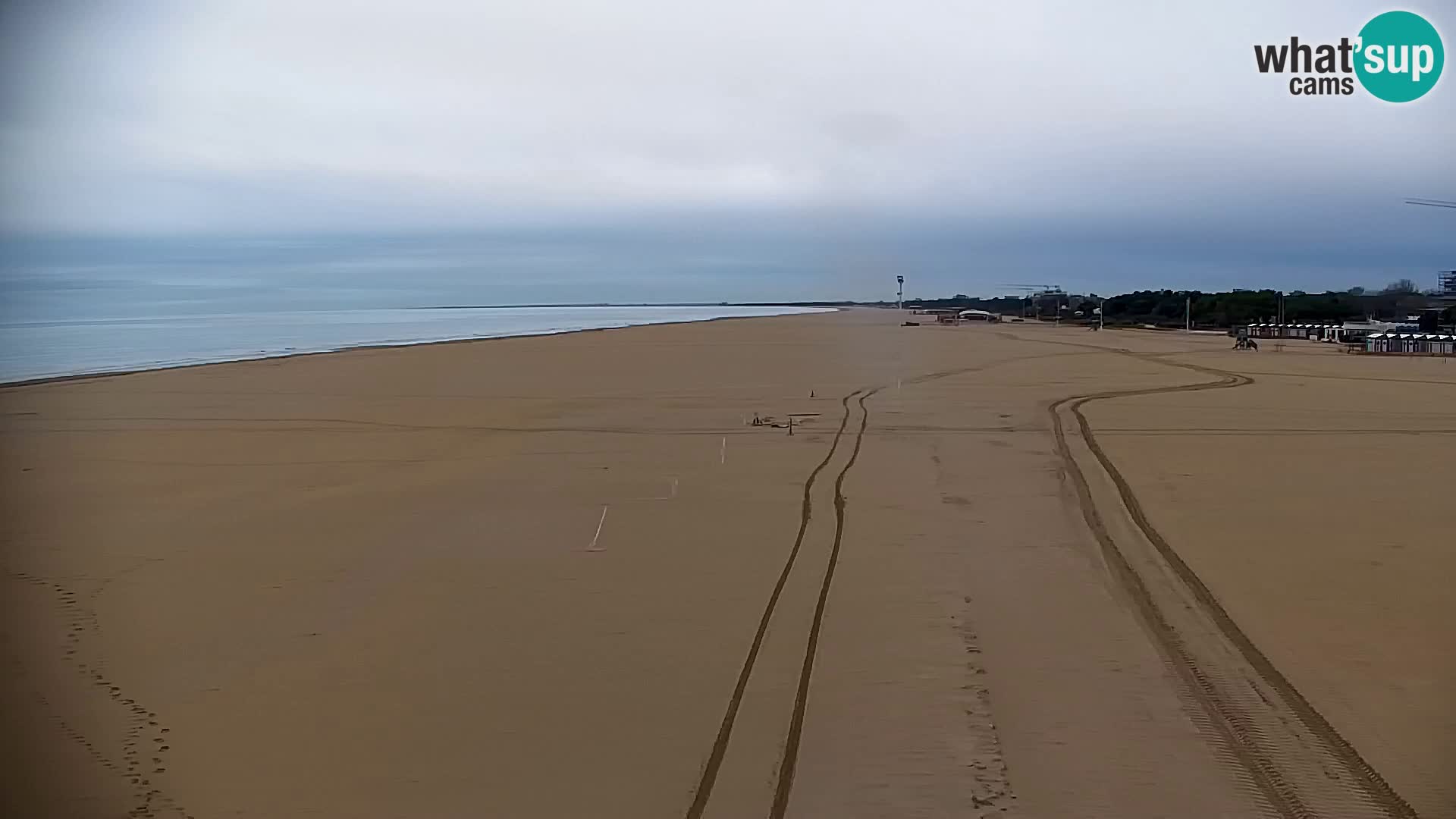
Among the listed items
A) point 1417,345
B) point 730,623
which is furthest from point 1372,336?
point 730,623

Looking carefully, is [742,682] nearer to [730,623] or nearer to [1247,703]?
[730,623]

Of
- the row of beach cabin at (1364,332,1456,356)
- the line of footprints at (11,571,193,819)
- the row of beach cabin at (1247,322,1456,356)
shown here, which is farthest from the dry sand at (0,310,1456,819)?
the row of beach cabin at (1247,322,1456,356)

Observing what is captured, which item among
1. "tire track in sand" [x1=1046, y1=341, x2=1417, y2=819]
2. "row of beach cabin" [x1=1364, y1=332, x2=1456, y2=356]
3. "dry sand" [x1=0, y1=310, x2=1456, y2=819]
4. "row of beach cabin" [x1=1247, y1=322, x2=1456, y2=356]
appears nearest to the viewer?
"tire track in sand" [x1=1046, y1=341, x2=1417, y2=819]

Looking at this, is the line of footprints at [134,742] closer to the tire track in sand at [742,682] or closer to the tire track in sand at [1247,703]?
the tire track in sand at [742,682]

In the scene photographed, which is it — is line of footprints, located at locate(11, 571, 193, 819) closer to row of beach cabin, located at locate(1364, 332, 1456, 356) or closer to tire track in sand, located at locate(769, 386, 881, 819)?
tire track in sand, located at locate(769, 386, 881, 819)

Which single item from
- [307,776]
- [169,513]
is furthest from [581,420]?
[307,776]

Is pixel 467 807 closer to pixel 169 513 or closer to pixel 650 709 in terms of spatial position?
pixel 650 709
